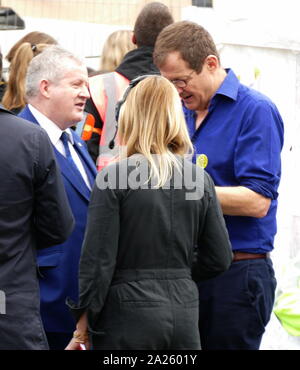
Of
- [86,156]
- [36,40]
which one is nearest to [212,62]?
[86,156]

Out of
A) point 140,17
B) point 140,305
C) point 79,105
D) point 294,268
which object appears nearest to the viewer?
point 140,305

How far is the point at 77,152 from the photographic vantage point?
414cm

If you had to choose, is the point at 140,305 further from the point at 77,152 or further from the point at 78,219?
the point at 77,152

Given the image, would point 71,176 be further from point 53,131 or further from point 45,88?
point 45,88

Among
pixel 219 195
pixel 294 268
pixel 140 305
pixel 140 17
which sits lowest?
pixel 294 268

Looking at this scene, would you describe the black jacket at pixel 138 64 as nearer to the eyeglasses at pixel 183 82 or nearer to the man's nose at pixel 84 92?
the man's nose at pixel 84 92

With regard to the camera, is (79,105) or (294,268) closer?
(79,105)

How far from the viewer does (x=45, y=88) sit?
13.4ft

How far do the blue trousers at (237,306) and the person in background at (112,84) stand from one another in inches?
35.7

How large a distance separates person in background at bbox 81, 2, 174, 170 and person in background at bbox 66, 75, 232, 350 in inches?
37.5

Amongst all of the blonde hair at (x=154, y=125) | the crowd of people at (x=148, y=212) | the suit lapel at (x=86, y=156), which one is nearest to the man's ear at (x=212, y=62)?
the crowd of people at (x=148, y=212)

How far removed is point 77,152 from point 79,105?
225 mm

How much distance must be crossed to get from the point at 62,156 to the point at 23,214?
2.34 feet
